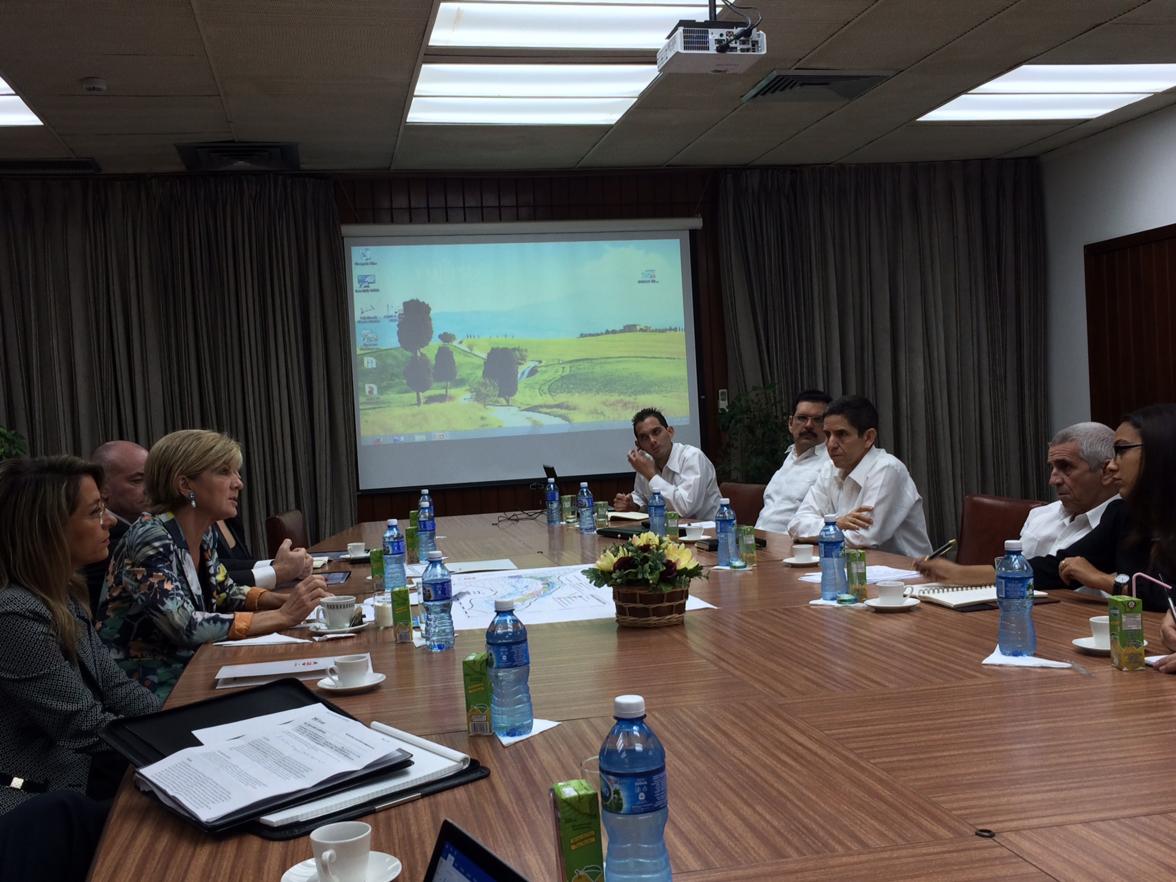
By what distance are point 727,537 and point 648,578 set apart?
42.8 inches

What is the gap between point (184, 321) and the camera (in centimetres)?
711

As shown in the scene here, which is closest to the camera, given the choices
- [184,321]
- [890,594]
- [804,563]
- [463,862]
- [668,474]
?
[463,862]

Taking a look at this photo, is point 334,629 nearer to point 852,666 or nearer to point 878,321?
point 852,666

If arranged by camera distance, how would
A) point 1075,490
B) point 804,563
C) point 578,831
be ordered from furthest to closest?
point 804,563
point 1075,490
point 578,831

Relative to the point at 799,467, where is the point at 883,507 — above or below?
below

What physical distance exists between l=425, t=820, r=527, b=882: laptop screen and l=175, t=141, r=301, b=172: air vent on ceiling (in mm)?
5976

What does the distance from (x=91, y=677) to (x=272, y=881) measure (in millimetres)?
1214

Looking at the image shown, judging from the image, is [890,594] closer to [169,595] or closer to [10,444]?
[169,595]

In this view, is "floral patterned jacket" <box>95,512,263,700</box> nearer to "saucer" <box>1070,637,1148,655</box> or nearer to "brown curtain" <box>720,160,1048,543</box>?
"saucer" <box>1070,637,1148,655</box>

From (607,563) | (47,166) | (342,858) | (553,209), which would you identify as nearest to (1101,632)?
(607,563)

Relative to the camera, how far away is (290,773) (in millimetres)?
1508

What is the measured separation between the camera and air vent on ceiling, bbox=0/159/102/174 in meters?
6.48

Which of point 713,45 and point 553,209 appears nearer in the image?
point 713,45

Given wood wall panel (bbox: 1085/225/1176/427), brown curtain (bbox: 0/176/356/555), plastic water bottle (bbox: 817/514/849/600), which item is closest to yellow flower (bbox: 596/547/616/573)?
plastic water bottle (bbox: 817/514/849/600)
